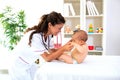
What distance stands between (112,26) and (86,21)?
17.7 inches

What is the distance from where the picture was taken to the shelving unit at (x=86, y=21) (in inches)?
126

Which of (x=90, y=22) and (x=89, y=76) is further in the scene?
(x=90, y=22)

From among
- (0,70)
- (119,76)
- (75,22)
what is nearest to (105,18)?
(75,22)

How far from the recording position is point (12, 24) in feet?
11.0

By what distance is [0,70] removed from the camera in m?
3.58

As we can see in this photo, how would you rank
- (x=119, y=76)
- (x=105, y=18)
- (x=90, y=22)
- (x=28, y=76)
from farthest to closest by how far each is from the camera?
(x=90, y=22) → (x=105, y=18) → (x=28, y=76) → (x=119, y=76)

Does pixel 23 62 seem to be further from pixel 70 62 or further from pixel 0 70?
pixel 0 70

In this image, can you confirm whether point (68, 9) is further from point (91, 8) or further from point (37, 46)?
point (37, 46)

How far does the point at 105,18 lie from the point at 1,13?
172 centimetres

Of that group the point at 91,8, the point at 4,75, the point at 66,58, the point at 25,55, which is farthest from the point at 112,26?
the point at 4,75

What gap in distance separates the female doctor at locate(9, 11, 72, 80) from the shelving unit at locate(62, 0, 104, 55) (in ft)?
4.76

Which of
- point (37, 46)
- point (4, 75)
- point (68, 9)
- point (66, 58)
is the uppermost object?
point (68, 9)

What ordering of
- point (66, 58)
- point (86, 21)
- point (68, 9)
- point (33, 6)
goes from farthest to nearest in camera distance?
point (33, 6) < point (86, 21) < point (68, 9) < point (66, 58)

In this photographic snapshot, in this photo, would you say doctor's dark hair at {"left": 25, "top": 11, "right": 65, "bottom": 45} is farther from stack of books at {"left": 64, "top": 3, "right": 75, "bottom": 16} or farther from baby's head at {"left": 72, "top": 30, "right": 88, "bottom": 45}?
stack of books at {"left": 64, "top": 3, "right": 75, "bottom": 16}
